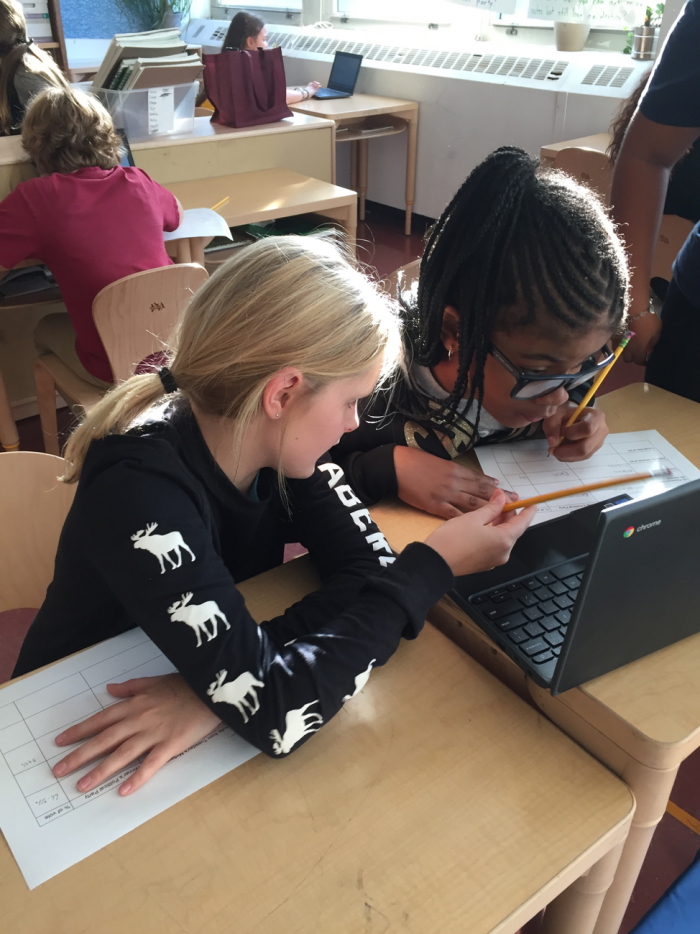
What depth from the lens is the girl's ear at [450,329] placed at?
1047mm

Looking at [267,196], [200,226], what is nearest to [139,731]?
[200,226]

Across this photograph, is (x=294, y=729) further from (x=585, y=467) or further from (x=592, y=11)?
(x=592, y=11)

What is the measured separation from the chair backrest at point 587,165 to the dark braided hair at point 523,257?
5.34 feet

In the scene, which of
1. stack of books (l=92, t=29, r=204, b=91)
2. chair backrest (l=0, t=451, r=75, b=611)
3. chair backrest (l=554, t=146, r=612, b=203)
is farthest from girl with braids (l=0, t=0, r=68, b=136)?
chair backrest (l=0, t=451, r=75, b=611)

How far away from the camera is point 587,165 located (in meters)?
2.58

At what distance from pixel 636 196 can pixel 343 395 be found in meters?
0.87

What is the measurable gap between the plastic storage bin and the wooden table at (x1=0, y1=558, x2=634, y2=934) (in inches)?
94.5

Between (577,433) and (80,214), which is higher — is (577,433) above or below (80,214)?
below

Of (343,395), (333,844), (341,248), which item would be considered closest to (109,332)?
(341,248)

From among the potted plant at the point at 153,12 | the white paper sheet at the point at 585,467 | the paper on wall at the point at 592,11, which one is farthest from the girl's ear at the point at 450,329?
the potted plant at the point at 153,12

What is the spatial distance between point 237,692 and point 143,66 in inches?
92.8

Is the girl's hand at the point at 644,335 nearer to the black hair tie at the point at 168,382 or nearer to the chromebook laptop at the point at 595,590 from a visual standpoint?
the chromebook laptop at the point at 595,590

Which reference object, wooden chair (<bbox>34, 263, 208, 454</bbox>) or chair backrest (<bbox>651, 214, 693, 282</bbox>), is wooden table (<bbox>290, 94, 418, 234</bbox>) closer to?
chair backrest (<bbox>651, 214, 693, 282</bbox>)

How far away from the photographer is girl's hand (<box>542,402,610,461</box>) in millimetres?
1100
